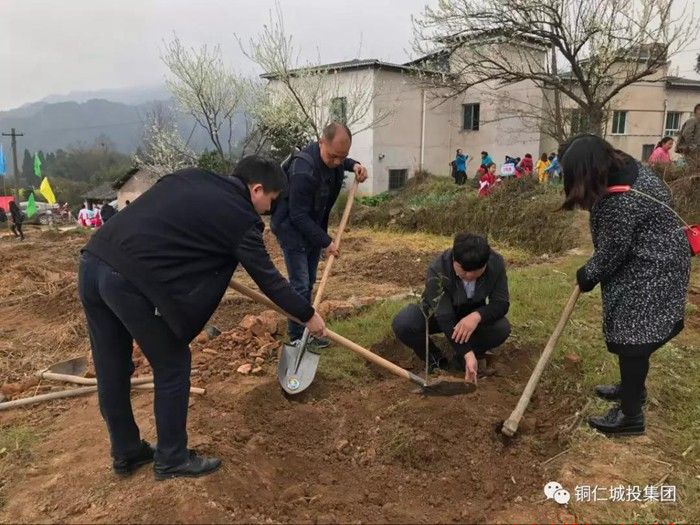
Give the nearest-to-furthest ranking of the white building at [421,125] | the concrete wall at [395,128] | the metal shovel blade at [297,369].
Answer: the metal shovel blade at [297,369], the white building at [421,125], the concrete wall at [395,128]

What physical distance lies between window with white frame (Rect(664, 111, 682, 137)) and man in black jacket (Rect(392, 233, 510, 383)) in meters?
28.5

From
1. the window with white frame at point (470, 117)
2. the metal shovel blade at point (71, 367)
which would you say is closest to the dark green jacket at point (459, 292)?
the metal shovel blade at point (71, 367)

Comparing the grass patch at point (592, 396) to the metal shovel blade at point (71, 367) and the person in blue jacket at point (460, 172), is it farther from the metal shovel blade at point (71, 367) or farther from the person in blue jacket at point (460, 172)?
the person in blue jacket at point (460, 172)

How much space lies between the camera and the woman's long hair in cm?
241

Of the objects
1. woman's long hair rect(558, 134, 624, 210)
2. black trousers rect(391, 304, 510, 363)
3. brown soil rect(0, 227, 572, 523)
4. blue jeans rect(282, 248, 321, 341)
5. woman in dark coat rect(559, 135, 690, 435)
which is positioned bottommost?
brown soil rect(0, 227, 572, 523)

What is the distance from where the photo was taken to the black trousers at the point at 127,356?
7.24 ft

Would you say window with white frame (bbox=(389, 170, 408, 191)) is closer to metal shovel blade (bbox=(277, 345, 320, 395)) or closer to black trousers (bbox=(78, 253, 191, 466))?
metal shovel blade (bbox=(277, 345, 320, 395))

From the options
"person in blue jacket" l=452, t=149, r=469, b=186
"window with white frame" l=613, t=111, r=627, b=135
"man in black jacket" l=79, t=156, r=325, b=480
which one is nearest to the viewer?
"man in black jacket" l=79, t=156, r=325, b=480

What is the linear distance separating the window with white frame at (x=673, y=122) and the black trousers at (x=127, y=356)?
3041cm

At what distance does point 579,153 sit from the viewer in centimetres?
243

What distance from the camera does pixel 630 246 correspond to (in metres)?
2.52

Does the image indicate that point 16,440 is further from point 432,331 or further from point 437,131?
point 437,131

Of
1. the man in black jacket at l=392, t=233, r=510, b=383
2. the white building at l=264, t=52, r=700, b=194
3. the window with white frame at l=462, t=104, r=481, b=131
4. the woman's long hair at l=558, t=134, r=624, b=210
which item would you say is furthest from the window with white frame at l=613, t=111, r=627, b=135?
the woman's long hair at l=558, t=134, r=624, b=210

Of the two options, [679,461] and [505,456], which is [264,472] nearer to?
[505,456]
